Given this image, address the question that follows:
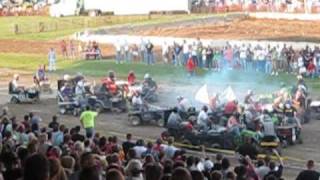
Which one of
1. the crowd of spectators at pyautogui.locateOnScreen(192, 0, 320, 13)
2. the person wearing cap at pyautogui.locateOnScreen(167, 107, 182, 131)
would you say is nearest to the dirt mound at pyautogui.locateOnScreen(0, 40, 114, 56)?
the crowd of spectators at pyautogui.locateOnScreen(192, 0, 320, 13)

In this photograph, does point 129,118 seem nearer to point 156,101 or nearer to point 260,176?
point 156,101

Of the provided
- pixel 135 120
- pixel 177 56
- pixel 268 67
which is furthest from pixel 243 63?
pixel 135 120

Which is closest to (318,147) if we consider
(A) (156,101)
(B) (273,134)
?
(B) (273,134)

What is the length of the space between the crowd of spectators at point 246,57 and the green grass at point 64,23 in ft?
52.9

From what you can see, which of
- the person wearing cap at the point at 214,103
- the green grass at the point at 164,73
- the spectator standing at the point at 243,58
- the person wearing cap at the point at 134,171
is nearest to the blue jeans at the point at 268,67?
the green grass at the point at 164,73

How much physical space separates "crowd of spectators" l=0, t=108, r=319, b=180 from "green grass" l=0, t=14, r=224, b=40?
3897 cm

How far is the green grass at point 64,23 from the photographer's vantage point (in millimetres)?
61125

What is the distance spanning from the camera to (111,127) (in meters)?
29.6

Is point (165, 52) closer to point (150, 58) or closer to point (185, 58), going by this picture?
point (150, 58)

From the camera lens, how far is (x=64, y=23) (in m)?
68.2

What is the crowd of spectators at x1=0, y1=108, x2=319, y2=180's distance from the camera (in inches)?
366

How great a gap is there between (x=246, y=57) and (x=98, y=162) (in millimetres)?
30784

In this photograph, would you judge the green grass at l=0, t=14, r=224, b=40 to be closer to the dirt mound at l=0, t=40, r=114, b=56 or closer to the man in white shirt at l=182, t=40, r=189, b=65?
the dirt mound at l=0, t=40, r=114, b=56

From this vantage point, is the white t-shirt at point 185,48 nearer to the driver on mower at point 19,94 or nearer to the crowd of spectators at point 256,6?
the driver on mower at point 19,94
